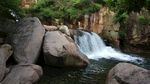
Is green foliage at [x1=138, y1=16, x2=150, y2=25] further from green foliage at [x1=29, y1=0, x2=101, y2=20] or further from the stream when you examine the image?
green foliage at [x1=29, y1=0, x2=101, y2=20]

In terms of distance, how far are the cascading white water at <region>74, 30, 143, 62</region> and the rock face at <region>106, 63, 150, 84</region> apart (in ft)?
27.0

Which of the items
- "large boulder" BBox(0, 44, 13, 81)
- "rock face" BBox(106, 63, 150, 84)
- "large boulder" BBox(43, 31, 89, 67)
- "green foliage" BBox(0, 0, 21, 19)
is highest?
"green foliage" BBox(0, 0, 21, 19)

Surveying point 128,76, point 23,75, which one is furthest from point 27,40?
point 128,76

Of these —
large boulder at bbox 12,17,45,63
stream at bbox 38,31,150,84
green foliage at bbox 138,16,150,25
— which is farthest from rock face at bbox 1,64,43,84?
green foliage at bbox 138,16,150,25

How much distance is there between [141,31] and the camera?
20594 millimetres

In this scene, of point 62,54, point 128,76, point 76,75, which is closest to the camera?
point 128,76

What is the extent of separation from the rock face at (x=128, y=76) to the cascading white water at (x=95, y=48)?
822cm

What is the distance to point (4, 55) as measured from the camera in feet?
40.4

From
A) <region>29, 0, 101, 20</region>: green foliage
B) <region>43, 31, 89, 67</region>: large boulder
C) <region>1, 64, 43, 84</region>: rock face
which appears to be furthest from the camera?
<region>29, 0, 101, 20</region>: green foliage

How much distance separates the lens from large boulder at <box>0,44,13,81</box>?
35.8ft

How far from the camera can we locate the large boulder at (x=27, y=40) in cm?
1325

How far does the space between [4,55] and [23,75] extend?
6.83ft

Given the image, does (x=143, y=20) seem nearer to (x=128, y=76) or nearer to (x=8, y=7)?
(x=8, y=7)

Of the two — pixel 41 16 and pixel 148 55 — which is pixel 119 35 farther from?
pixel 41 16
